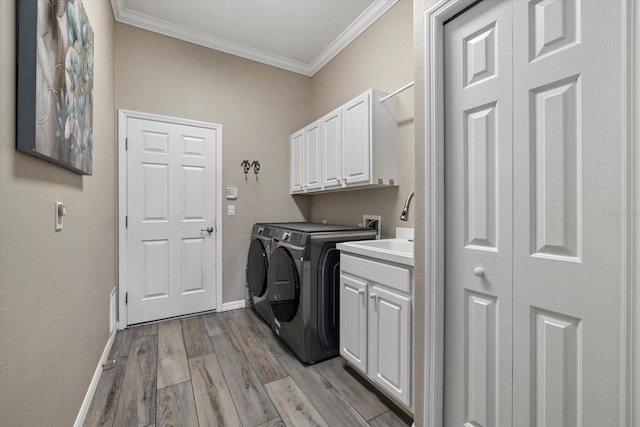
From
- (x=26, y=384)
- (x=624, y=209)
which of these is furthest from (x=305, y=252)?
A: (x=624, y=209)

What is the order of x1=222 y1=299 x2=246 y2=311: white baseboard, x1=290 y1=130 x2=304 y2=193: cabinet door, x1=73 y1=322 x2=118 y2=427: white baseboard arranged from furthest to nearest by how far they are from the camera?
1. x1=290 y1=130 x2=304 y2=193: cabinet door
2. x1=222 y1=299 x2=246 y2=311: white baseboard
3. x1=73 y1=322 x2=118 y2=427: white baseboard

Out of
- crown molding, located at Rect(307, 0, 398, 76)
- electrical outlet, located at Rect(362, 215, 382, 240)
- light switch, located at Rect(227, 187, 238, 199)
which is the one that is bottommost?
electrical outlet, located at Rect(362, 215, 382, 240)

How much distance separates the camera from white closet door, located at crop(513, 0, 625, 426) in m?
0.81

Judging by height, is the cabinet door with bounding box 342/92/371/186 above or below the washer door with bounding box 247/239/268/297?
above

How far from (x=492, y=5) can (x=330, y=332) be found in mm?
2015

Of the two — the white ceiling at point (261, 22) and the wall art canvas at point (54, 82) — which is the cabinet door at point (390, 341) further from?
the white ceiling at point (261, 22)

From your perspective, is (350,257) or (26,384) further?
(350,257)

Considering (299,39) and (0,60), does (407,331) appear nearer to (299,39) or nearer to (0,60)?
(0,60)

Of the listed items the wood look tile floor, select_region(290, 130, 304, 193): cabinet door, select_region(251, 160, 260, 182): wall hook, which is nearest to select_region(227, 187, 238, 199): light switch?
select_region(251, 160, 260, 182): wall hook

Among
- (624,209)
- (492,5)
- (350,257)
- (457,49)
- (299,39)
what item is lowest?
(350,257)

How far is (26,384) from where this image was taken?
853 millimetres

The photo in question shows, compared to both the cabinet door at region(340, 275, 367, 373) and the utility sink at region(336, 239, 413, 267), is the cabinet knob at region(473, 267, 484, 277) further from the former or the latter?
the cabinet door at region(340, 275, 367, 373)

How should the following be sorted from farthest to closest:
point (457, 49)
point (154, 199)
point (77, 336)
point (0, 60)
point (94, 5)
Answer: point (154, 199) < point (94, 5) < point (77, 336) < point (457, 49) < point (0, 60)

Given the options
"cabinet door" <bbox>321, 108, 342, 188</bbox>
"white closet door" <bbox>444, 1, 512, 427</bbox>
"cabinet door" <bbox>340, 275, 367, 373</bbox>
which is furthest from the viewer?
"cabinet door" <bbox>321, 108, 342, 188</bbox>
